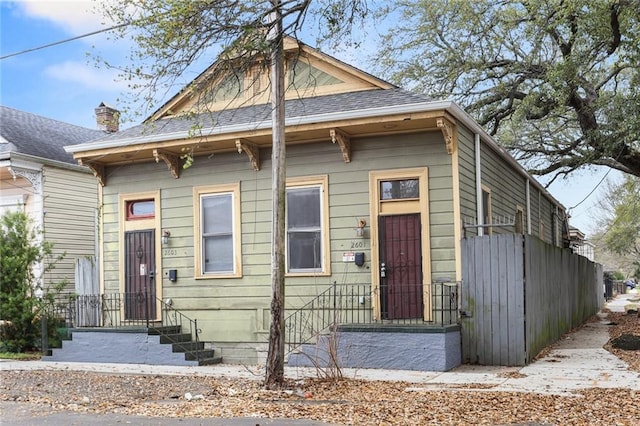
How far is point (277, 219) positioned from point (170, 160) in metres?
5.10

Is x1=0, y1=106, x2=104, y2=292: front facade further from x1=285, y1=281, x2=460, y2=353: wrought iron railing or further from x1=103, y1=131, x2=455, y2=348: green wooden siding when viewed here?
x1=285, y1=281, x2=460, y2=353: wrought iron railing

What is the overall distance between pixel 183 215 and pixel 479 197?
590 cm

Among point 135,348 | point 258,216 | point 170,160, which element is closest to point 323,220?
point 258,216

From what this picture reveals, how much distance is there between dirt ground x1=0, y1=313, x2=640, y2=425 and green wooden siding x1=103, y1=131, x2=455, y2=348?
113 inches

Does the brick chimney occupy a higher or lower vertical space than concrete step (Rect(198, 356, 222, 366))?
higher

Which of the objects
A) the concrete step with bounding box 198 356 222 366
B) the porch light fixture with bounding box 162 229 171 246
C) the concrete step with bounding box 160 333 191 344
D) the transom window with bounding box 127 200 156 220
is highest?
the transom window with bounding box 127 200 156 220

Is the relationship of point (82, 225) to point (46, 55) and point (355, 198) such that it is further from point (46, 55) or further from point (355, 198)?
point (355, 198)

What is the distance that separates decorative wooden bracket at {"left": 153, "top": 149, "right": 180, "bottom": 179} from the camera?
13.7 meters

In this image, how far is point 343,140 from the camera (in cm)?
1235

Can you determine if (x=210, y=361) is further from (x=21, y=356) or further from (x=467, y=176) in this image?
(x=467, y=176)

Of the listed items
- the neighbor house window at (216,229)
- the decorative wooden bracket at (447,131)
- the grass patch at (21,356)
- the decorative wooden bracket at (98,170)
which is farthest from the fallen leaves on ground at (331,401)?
the decorative wooden bracket at (98,170)

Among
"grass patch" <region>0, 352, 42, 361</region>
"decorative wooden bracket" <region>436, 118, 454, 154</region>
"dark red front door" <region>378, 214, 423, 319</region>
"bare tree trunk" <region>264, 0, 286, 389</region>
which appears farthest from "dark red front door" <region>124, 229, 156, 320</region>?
"decorative wooden bracket" <region>436, 118, 454, 154</region>

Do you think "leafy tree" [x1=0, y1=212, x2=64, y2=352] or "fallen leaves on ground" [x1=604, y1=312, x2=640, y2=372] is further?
"leafy tree" [x1=0, y1=212, x2=64, y2=352]

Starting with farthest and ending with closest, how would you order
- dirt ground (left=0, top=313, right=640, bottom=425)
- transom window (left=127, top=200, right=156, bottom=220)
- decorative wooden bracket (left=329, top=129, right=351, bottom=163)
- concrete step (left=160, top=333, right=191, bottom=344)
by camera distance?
transom window (left=127, top=200, right=156, bottom=220), concrete step (left=160, top=333, right=191, bottom=344), decorative wooden bracket (left=329, top=129, right=351, bottom=163), dirt ground (left=0, top=313, right=640, bottom=425)
